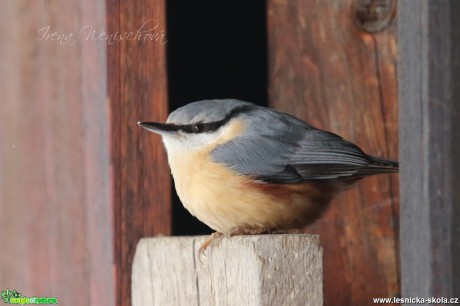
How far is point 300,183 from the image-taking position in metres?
3.16

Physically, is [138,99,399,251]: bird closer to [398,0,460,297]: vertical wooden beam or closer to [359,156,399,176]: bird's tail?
[359,156,399,176]: bird's tail

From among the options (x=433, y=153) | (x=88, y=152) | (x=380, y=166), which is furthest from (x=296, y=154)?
(x=433, y=153)

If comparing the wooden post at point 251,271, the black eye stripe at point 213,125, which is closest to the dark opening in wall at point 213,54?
the black eye stripe at point 213,125

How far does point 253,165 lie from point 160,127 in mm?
359

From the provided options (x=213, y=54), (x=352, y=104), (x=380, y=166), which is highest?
(x=213, y=54)

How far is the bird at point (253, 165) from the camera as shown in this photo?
9.99 ft

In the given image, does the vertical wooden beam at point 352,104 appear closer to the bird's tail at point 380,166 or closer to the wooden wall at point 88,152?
the bird's tail at point 380,166

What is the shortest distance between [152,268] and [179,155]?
47cm

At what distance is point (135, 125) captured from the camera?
324 centimetres

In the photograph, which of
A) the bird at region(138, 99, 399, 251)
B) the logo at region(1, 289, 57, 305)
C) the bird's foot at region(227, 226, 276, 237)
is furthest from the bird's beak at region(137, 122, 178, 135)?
the logo at region(1, 289, 57, 305)

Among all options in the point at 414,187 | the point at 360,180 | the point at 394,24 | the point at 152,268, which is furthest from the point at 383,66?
the point at 414,187

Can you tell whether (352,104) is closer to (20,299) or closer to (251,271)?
(251,271)

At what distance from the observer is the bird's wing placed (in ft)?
10.3

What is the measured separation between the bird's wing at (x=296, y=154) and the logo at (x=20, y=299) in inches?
38.9
